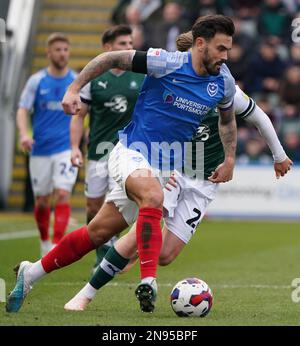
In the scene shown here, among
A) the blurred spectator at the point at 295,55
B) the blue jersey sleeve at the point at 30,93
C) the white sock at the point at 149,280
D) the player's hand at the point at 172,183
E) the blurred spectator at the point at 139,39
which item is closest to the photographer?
the white sock at the point at 149,280

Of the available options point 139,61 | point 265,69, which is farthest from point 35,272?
point 265,69

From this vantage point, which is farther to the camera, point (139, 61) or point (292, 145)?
point (292, 145)

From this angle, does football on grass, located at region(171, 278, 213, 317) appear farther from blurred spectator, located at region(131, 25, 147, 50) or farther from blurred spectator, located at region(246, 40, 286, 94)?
blurred spectator, located at region(246, 40, 286, 94)

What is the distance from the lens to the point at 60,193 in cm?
1237

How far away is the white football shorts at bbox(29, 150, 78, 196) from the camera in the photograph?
12438 millimetres

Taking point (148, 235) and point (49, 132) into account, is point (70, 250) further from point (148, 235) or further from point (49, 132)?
point (49, 132)

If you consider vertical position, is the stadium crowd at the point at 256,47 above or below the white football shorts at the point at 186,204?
above

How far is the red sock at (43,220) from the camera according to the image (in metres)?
12.3

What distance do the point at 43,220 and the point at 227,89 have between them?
5.17 m

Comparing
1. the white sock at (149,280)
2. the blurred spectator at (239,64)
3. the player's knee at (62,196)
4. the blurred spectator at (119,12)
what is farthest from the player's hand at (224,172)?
the blurred spectator at (119,12)

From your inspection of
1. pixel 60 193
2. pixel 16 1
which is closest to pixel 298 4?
pixel 16 1

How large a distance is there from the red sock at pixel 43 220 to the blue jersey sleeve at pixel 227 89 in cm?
489

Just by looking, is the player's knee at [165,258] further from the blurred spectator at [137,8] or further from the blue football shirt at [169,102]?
the blurred spectator at [137,8]

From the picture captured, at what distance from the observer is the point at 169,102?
7.60 meters
